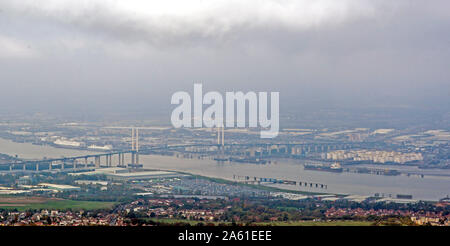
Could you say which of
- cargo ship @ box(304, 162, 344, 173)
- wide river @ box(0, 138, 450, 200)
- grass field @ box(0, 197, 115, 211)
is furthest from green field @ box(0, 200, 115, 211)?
cargo ship @ box(304, 162, 344, 173)

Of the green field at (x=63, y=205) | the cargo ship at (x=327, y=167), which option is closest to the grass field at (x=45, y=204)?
the green field at (x=63, y=205)

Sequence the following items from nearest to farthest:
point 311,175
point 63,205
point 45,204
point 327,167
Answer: point 63,205
point 45,204
point 311,175
point 327,167

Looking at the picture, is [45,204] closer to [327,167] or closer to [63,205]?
[63,205]

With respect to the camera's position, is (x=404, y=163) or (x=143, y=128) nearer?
(x=404, y=163)

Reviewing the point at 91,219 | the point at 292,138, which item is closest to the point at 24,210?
the point at 91,219

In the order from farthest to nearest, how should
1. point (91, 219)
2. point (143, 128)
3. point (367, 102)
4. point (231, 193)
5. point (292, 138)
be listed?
point (367, 102) → point (143, 128) → point (292, 138) → point (231, 193) → point (91, 219)

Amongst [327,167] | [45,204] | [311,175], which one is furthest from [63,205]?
[327,167]

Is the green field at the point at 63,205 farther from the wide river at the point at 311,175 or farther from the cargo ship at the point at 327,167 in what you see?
the cargo ship at the point at 327,167
